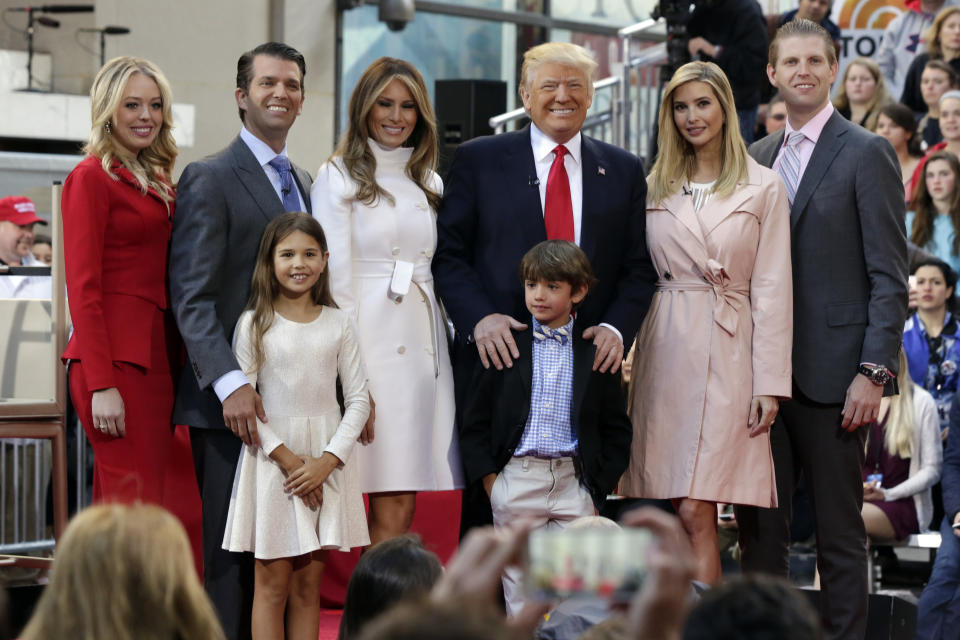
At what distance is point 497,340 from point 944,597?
2.24 metres

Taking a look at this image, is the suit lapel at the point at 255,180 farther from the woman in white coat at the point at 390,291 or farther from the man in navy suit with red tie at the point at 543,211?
the man in navy suit with red tie at the point at 543,211

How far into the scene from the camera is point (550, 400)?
3537 millimetres

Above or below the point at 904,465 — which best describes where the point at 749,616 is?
above

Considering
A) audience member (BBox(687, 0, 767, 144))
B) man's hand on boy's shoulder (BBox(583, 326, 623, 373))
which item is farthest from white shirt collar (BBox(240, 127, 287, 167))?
audience member (BBox(687, 0, 767, 144))

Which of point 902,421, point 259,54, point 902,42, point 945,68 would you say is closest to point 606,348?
point 259,54

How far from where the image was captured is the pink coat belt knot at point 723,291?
362cm

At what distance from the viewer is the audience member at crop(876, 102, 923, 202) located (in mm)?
7832

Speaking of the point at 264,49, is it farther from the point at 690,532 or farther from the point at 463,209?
the point at 690,532

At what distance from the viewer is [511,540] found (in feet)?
4.52

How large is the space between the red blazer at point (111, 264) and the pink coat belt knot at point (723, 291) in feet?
4.82

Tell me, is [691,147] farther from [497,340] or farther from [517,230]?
[497,340]

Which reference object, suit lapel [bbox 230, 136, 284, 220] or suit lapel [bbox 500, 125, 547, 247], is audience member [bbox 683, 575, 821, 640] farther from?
suit lapel [bbox 230, 136, 284, 220]

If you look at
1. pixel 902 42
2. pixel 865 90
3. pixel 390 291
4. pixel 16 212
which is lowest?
pixel 390 291

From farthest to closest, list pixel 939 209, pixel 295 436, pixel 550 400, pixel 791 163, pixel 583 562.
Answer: pixel 939 209, pixel 791 163, pixel 550 400, pixel 295 436, pixel 583 562
